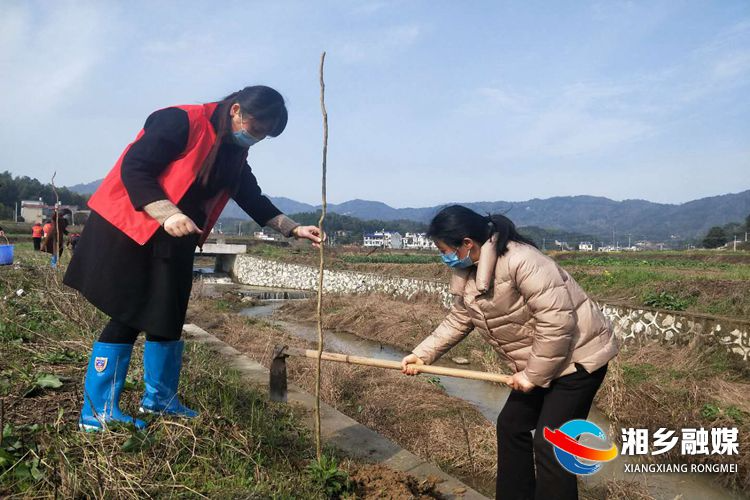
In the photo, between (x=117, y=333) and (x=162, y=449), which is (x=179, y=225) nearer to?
(x=117, y=333)

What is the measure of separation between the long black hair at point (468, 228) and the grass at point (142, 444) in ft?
4.05

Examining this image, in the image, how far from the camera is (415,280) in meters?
16.2

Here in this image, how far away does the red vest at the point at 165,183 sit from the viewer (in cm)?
230

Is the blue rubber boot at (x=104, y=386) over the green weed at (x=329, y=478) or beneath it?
over

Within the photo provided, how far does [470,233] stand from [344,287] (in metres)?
18.0

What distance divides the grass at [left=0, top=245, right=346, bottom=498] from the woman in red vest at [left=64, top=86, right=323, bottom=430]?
17 centimetres

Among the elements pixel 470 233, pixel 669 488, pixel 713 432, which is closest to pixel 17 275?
pixel 470 233

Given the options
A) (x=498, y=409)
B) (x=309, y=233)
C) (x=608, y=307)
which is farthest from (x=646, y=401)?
(x=309, y=233)

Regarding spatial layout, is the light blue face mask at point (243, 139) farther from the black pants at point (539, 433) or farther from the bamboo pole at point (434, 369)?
the black pants at point (539, 433)

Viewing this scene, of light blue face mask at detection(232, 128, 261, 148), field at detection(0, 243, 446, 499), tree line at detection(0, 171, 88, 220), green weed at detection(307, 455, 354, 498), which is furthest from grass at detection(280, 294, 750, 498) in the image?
tree line at detection(0, 171, 88, 220)

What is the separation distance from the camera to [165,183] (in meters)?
2.39

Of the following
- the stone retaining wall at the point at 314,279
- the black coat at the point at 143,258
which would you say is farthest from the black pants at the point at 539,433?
the stone retaining wall at the point at 314,279

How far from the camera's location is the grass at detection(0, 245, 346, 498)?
6.45 ft

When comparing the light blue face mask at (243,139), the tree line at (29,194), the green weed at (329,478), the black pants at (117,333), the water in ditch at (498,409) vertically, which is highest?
the tree line at (29,194)
